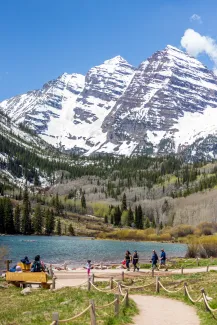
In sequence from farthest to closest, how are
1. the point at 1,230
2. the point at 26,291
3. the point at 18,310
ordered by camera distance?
the point at 1,230, the point at 26,291, the point at 18,310

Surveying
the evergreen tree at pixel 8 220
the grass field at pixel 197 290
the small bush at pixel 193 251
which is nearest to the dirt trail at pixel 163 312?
the grass field at pixel 197 290

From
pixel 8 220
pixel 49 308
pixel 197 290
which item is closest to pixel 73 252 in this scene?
pixel 197 290

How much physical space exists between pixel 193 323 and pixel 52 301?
9.23 metres

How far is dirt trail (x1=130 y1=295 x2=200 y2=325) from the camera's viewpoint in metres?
21.9

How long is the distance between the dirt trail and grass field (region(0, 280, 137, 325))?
2.21 feet

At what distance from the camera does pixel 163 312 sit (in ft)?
80.4

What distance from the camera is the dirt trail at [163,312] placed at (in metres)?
21.9

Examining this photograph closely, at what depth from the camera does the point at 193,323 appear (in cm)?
2162

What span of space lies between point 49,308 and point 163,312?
6.14 metres

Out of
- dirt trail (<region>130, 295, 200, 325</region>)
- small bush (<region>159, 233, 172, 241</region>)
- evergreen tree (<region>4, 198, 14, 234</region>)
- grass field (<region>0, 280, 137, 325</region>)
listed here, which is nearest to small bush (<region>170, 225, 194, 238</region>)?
small bush (<region>159, 233, 172, 241</region>)

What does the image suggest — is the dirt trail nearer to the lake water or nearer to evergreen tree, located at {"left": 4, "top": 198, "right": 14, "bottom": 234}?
the lake water

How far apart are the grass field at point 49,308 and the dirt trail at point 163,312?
675 millimetres

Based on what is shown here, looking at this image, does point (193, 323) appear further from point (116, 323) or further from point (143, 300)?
point (143, 300)

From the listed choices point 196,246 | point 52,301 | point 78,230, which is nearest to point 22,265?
point 52,301
